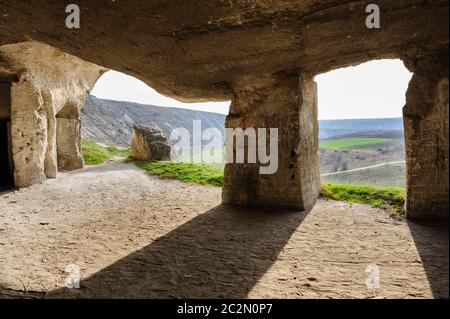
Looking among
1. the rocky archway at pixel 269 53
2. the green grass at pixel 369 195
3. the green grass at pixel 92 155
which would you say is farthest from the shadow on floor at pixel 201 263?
the green grass at pixel 92 155

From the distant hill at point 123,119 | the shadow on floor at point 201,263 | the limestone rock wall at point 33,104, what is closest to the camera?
the shadow on floor at point 201,263

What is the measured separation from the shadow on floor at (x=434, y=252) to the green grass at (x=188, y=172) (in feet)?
17.3

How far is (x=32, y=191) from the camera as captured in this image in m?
7.42

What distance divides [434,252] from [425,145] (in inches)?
65.1

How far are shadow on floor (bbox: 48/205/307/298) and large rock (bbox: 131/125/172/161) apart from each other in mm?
8216

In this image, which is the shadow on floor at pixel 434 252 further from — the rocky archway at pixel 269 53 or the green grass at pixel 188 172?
the green grass at pixel 188 172

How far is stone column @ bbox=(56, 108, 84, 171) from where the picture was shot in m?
11.3

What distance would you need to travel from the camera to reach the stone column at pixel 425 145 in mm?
4270

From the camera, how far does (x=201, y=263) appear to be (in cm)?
349

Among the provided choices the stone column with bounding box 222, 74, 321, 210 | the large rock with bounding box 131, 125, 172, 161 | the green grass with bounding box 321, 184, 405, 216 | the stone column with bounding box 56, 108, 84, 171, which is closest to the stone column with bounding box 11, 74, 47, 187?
the stone column with bounding box 56, 108, 84, 171

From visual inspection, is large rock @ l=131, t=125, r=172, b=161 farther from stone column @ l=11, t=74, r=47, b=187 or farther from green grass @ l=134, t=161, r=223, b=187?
stone column @ l=11, t=74, r=47, b=187

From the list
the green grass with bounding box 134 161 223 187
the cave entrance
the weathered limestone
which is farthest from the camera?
the green grass with bounding box 134 161 223 187

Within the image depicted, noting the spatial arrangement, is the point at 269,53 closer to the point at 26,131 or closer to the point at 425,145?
the point at 425,145

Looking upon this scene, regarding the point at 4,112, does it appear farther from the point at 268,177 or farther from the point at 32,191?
the point at 268,177
